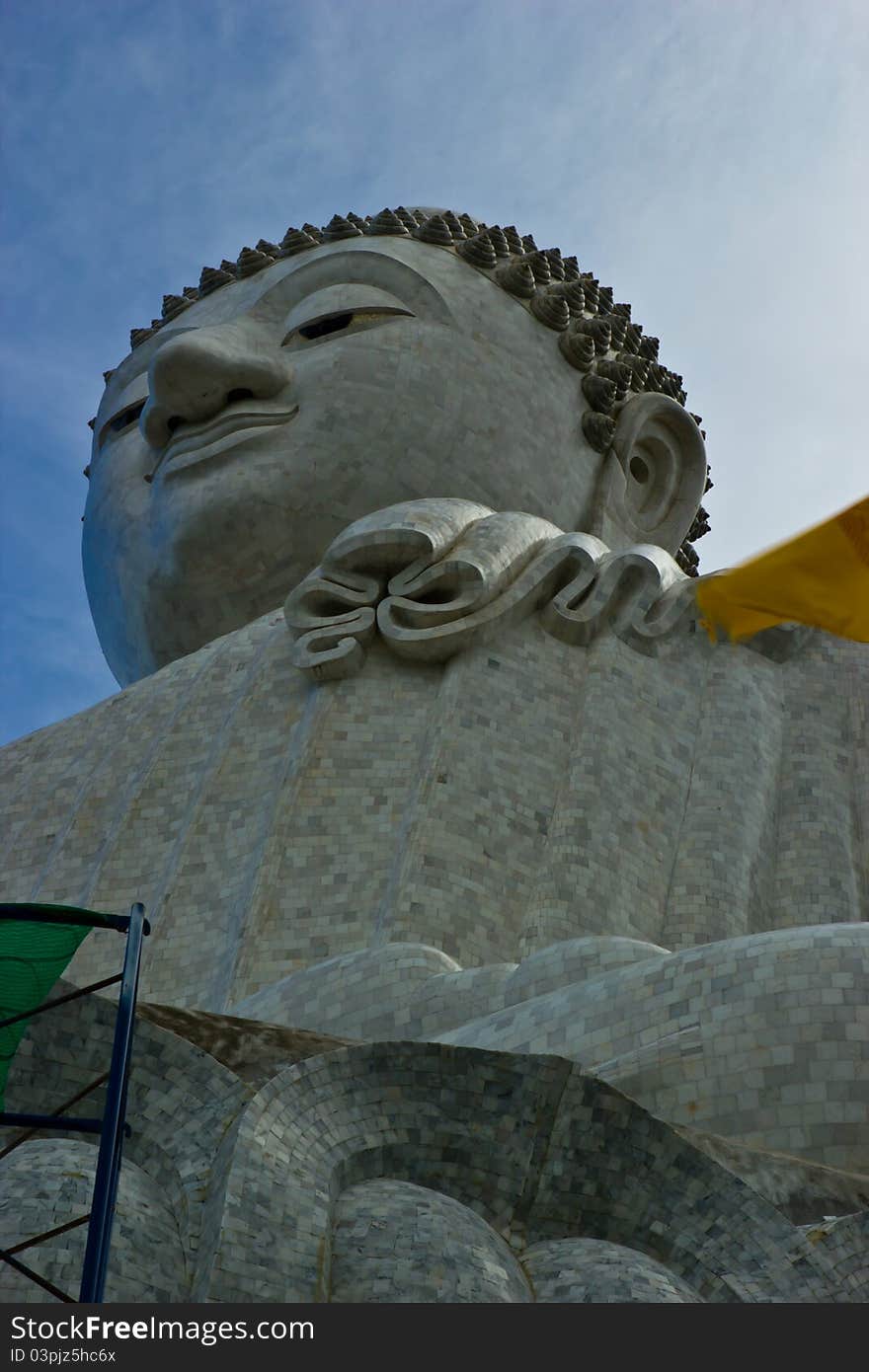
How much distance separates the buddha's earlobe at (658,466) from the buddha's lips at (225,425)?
2422 millimetres

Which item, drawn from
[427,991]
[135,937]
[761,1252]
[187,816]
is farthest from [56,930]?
[187,816]

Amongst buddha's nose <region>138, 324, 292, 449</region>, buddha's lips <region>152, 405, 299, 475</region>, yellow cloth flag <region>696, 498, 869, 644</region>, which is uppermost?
buddha's nose <region>138, 324, 292, 449</region>

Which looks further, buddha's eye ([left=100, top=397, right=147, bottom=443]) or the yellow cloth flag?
buddha's eye ([left=100, top=397, right=147, bottom=443])

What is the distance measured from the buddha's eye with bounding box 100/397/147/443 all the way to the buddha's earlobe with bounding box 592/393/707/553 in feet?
10.3

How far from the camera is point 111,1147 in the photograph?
13.6 feet

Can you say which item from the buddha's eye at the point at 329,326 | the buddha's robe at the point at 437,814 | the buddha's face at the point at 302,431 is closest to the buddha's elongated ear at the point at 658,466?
the buddha's face at the point at 302,431

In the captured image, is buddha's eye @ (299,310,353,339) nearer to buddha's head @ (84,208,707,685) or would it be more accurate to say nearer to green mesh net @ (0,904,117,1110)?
buddha's head @ (84,208,707,685)

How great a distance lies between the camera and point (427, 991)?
7672 millimetres

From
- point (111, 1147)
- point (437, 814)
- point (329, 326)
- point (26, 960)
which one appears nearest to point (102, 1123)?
point (111, 1147)

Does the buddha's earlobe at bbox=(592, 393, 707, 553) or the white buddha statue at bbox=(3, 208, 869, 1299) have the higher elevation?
the buddha's earlobe at bbox=(592, 393, 707, 553)

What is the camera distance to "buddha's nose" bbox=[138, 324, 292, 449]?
12.2 m

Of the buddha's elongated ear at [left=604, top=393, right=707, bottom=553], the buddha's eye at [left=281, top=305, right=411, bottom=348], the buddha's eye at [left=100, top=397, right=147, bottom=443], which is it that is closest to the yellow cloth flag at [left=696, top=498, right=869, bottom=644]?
the buddha's eye at [left=281, top=305, right=411, bottom=348]

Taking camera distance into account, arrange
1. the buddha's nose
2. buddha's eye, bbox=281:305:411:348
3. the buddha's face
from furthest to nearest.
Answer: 1. buddha's eye, bbox=281:305:411:348
2. the buddha's face
3. the buddha's nose

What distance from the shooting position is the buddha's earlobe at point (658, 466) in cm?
1378
